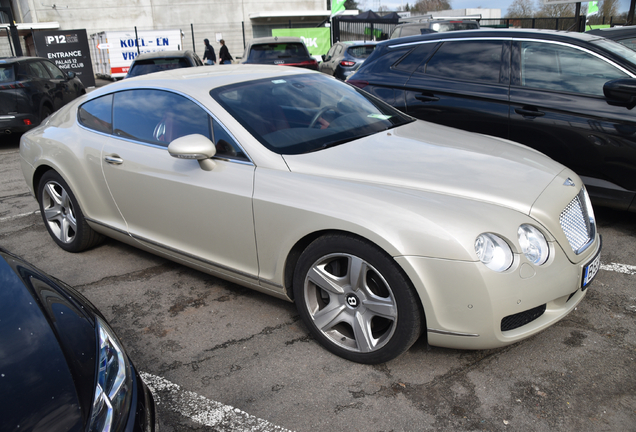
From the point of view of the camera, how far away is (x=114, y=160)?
3594 mm

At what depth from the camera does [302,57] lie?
1222 centimetres

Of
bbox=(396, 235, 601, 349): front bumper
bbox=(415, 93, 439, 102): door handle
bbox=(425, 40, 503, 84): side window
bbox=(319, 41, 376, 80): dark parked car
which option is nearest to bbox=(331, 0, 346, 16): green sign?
bbox=(319, 41, 376, 80): dark parked car

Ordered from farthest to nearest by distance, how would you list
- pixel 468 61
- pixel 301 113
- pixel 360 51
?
pixel 360 51, pixel 468 61, pixel 301 113

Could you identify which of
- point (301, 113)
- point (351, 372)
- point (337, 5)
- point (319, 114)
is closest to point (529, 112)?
point (319, 114)

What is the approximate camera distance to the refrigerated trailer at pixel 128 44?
23.2 m

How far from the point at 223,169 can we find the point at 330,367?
1.27 m

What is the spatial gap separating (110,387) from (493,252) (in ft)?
5.33

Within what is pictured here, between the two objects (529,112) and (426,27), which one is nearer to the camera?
(529,112)

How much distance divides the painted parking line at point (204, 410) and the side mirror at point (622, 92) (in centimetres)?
342

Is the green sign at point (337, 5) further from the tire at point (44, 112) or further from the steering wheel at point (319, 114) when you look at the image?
the steering wheel at point (319, 114)

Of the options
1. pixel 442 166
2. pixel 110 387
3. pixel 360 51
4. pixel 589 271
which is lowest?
pixel 589 271

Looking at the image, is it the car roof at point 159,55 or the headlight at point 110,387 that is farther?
the car roof at point 159,55

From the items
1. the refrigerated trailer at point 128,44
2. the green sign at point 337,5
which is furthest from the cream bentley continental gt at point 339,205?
the refrigerated trailer at point 128,44

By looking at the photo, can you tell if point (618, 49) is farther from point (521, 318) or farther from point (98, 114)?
point (98, 114)
